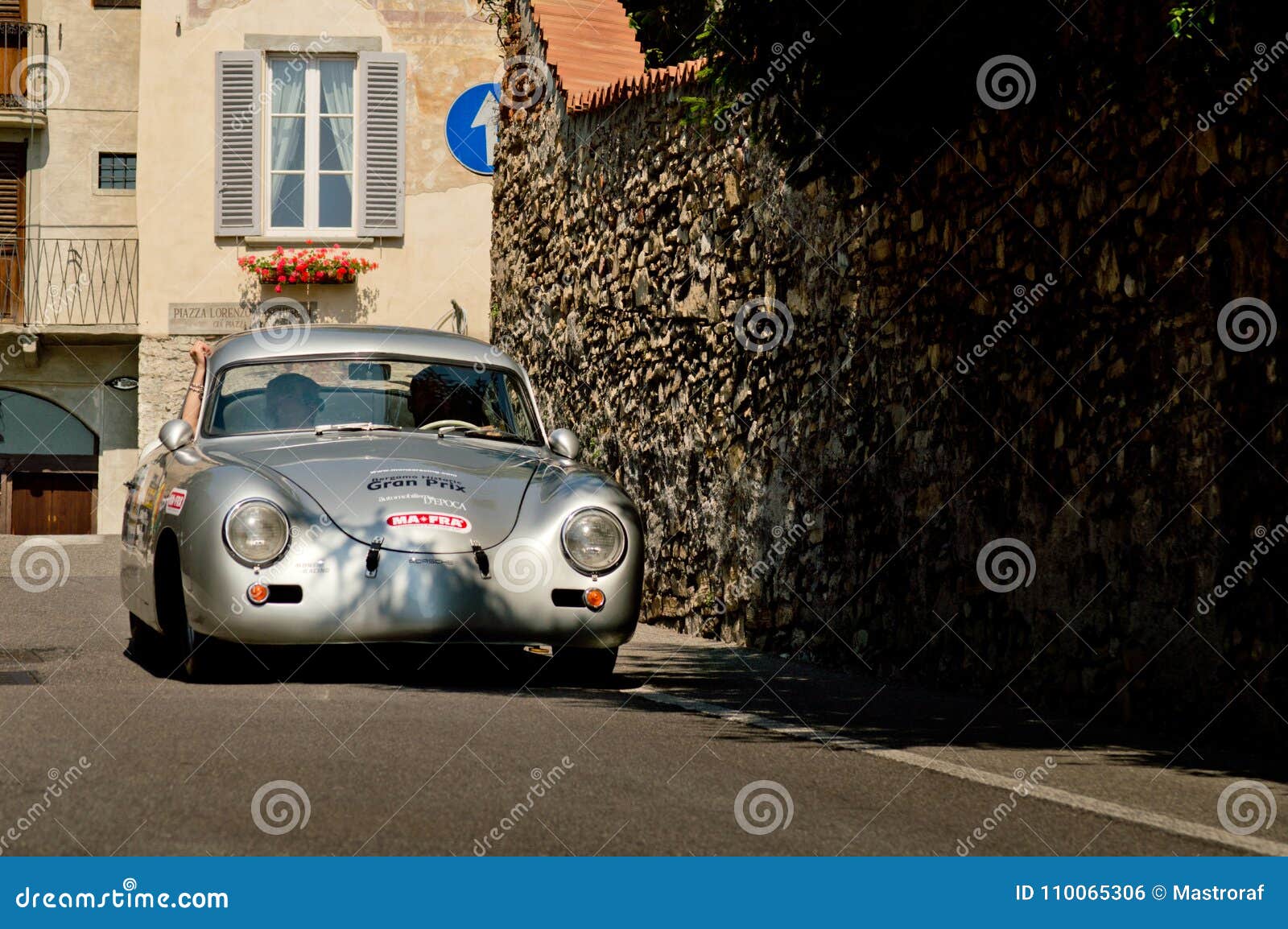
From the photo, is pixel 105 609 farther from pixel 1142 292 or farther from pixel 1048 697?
pixel 1142 292

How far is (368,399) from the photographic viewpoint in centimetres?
773

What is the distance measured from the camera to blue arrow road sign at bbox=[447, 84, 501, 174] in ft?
66.6

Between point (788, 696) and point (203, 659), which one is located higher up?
point (203, 659)

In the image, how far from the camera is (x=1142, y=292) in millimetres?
6043

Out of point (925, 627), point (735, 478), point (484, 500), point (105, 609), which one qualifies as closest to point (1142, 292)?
point (925, 627)

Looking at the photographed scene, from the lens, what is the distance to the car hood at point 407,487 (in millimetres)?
6418

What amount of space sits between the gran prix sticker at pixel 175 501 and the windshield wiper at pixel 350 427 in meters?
0.81

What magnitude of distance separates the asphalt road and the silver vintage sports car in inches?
9.1

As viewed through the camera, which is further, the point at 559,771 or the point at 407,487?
the point at 407,487

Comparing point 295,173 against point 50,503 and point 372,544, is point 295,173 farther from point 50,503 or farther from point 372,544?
point 372,544

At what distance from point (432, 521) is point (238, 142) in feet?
51.7

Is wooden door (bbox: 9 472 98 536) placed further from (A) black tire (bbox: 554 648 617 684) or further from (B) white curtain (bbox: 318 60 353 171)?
(A) black tire (bbox: 554 648 617 684)

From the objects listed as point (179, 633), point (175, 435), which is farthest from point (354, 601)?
point (175, 435)

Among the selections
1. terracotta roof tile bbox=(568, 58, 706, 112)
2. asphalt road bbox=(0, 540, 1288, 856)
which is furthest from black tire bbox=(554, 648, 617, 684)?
terracotta roof tile bbox=(568, 58, 706, 112)
